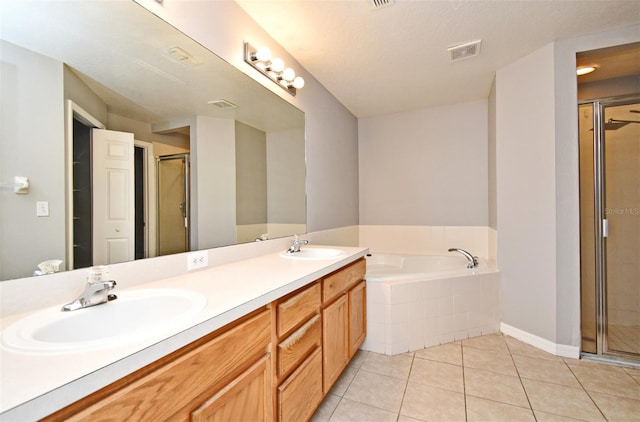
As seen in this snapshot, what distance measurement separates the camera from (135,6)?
3.77 feet

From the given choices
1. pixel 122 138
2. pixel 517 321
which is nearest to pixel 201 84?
pixel 122 138

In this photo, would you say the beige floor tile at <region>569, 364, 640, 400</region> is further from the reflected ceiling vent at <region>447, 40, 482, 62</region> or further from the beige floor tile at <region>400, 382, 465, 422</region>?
the reflected ceiling vent at <region>447, 40, 482, 62</region>

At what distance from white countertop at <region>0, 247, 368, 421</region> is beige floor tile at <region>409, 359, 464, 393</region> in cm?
134

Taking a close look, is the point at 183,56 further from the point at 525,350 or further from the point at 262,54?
the point at 525,350

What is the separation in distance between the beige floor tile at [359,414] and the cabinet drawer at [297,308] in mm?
630

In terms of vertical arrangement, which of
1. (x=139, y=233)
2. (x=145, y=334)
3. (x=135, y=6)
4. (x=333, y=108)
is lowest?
(x=145, y=334)

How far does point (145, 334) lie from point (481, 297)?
8.67 feet

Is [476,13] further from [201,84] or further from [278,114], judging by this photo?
[201,84]

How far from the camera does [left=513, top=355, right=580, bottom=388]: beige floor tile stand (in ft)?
5.93

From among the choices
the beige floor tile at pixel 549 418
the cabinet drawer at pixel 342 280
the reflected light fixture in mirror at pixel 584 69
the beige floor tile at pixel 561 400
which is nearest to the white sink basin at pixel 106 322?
the cabinet drawer at pixel 342 280

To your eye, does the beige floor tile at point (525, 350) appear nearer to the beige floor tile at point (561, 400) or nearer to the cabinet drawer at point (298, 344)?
the beige floor tile at point (561, 400)

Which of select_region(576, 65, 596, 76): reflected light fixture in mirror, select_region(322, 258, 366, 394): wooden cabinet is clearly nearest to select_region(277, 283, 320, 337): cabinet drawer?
select_region(322, 258, 366, 394): wooden cabinet

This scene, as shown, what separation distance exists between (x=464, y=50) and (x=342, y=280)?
6.66 ft

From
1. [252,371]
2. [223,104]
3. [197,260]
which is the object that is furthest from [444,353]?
[223,104]
